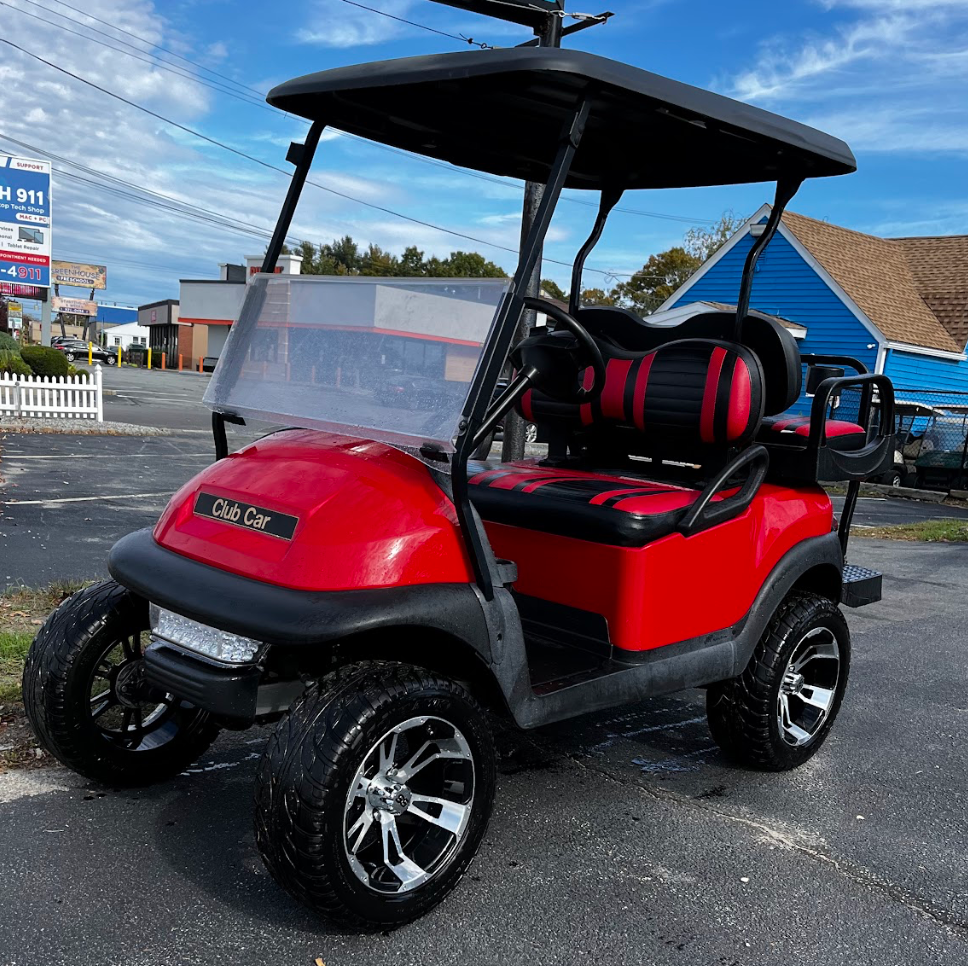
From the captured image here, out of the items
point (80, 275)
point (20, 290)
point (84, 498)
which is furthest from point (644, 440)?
point (80, 275)

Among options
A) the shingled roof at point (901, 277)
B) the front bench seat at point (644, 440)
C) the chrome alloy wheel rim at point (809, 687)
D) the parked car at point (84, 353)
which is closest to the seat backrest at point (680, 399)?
the front bench seat at point (644, 440)

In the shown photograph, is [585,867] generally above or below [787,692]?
below

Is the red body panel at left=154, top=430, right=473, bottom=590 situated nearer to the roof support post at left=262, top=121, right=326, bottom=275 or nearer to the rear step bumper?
the roof support post at left=262, top=121, right=326, bottom=275

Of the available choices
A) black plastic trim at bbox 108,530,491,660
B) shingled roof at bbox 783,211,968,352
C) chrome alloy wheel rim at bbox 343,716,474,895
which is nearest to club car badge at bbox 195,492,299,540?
black plastic trim at bbox 108,530,491,660

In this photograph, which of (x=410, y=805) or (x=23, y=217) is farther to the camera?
(x=23, y=217)

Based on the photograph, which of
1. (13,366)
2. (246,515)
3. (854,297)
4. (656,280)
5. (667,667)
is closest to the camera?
(246,515)

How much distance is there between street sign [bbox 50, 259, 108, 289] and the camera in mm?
76438

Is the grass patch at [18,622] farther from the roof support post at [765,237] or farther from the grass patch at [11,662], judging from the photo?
the roof support post at [765,237]

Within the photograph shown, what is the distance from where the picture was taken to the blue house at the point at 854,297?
19469 millimetres

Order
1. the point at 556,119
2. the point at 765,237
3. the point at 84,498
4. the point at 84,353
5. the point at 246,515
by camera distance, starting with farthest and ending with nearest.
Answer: the point at 84,353 < the point at 84,498 < the point at 765,237 < the point at 556,119 < the point at 246,515

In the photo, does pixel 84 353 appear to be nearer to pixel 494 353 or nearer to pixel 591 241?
pixel 591 241

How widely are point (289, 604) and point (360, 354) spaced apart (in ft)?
2.71

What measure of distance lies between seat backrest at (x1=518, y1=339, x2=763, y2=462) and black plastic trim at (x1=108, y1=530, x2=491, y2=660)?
1.38 m

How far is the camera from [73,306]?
8312cm
